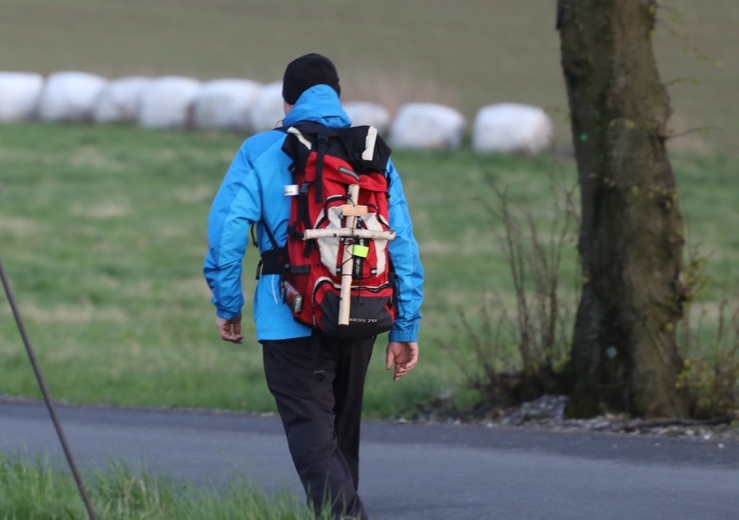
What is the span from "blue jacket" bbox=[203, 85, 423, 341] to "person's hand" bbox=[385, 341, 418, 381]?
215 millimetres

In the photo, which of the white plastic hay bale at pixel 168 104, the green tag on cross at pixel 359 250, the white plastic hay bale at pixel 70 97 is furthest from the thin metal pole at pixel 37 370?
the white plastic hay bale at pixel 70 97

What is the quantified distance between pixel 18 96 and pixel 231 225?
78.2ft

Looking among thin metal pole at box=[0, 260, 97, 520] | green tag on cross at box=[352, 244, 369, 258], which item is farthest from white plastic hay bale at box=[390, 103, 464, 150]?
thin metal pole at box=[0, 260, 97, 520]

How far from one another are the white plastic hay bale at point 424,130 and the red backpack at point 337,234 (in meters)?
19.7

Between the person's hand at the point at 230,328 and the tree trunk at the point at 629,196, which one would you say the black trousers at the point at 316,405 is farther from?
the tree trunk at the point at 629,196

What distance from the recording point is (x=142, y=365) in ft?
39.4

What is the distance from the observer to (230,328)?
17.6 feet

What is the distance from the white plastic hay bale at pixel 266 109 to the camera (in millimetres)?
25688

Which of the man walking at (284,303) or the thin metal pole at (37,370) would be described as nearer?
A: the thin metal pole at (37,370)

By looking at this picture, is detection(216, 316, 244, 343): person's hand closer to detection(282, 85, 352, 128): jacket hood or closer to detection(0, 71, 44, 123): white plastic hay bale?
detection(282, 85, 352, 128): jacket hood

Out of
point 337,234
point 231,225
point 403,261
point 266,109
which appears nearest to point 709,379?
point 403,261

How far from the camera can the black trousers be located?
520 cm

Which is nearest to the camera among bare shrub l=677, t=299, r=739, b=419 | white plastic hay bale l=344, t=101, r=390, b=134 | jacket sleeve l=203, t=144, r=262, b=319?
jacket sleeve l=203, t=144, r=262, b=319

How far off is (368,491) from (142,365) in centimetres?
551
